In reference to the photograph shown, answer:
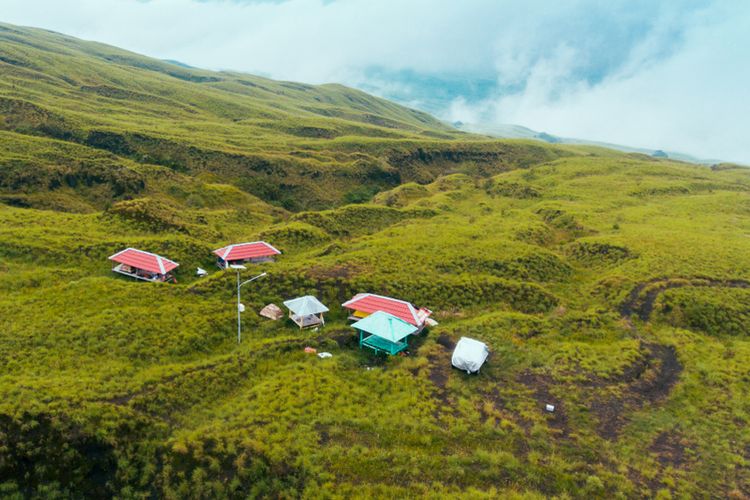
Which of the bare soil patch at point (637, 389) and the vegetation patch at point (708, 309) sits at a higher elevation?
the vegetation patch at point (708, 309)

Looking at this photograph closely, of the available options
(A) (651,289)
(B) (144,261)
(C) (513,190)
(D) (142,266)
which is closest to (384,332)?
(D) (142,266)

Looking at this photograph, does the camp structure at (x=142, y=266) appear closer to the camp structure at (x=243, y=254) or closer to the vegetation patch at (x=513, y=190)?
the camp structure at (x=243, y=254)

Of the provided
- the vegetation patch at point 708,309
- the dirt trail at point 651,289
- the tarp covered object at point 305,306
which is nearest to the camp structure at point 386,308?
the tarp covered object at point 305,306

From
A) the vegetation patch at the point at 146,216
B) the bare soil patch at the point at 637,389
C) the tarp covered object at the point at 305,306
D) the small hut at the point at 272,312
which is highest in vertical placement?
the vegetation patch at the point at 146,216

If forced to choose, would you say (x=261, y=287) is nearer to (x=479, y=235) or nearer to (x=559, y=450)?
(x=559, y=450)

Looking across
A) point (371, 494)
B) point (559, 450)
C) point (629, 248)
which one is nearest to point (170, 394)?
point (371, 494)

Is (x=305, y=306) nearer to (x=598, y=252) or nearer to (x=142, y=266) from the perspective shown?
(x=142, y=266)
